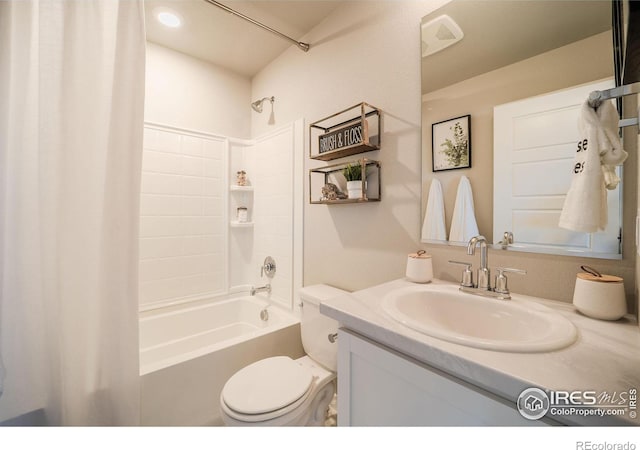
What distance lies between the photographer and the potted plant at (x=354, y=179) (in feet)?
4.34

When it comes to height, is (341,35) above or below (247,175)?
above

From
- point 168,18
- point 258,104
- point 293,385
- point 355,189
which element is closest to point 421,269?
point 355,189

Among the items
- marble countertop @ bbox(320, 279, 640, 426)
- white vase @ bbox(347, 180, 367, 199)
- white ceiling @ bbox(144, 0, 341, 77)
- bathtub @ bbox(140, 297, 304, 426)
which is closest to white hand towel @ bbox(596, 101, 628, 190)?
marble countertop @ bbox(320, 279, 640, 426)

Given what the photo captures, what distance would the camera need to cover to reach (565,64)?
33.4 inches

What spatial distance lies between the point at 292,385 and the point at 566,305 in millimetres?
1083

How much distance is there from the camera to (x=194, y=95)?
2107mm

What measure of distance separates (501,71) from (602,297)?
855 millimetres

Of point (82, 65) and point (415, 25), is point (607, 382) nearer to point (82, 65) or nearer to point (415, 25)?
point (415, 25)

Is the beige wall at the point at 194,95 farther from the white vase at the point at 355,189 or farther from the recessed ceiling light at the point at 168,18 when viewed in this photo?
the white vase at the point at 355,189

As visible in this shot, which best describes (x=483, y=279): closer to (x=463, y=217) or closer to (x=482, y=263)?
(x=482, y=263)

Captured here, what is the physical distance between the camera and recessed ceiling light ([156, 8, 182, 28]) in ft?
5.29

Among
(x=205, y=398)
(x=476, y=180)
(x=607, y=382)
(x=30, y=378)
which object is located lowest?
(x=205, y=398)

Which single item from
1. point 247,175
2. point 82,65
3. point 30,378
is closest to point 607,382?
point 30,378

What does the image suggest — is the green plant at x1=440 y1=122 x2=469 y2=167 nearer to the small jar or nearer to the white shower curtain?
the white shower curtain
